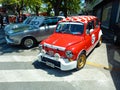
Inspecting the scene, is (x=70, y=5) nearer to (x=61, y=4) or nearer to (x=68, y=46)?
(x=61, y=4)

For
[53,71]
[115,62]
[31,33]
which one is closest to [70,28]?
[53,71]

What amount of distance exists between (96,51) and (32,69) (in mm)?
3780

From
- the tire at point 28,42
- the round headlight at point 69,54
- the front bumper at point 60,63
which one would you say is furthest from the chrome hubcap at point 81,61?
the tire at point 28,42

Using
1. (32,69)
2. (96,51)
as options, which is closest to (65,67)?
(32,69)

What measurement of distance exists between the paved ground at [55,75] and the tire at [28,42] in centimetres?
118

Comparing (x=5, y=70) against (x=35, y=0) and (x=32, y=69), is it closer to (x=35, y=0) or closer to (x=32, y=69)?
(x=32, y=69)

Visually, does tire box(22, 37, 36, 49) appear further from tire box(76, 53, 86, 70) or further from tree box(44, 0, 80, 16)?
tree box(44, 0, 80, 16)

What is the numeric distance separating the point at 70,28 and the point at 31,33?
9.50 feet

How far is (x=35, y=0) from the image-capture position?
53.4 feet

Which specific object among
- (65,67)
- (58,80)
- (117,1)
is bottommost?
(58,80)

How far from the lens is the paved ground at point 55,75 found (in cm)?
450

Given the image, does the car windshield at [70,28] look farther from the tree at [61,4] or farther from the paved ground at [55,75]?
the tree at [61,4]

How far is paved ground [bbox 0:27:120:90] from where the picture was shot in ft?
14.8

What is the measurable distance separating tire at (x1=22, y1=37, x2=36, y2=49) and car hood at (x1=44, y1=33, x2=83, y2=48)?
2.70 metres
